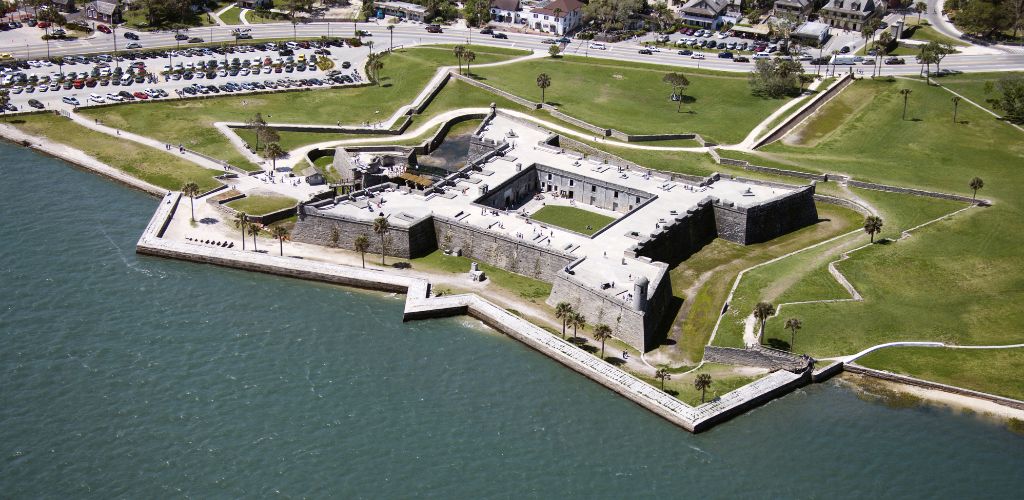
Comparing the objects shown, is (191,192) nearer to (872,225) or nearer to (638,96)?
(638,96)

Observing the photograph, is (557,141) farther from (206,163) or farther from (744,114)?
(206,163)

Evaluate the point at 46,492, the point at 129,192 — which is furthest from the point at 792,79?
the point at 46,492

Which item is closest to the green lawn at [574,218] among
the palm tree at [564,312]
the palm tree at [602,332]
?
the palm tree at [564,312]

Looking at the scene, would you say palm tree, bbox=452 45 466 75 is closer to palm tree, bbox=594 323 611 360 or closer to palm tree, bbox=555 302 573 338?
palm tree, bbox=555 302 573 338

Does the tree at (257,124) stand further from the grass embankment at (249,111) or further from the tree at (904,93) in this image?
the tree at (904,93)

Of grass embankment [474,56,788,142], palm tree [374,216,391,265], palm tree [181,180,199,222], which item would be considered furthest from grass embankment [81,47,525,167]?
palm tree [374,216,391,265]

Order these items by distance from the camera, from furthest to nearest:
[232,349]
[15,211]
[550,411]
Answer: [15,211]
[232,349]
[550,411]
